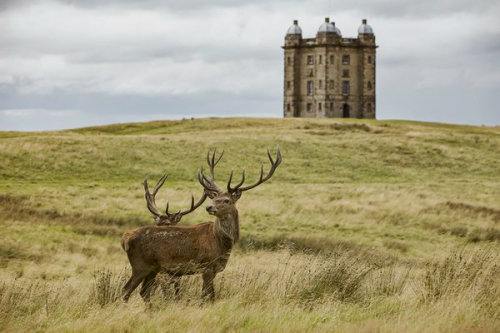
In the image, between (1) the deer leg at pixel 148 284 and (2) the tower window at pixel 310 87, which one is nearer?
(1) the deer leg at pixel 148 284

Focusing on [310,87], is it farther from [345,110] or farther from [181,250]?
[181,250]

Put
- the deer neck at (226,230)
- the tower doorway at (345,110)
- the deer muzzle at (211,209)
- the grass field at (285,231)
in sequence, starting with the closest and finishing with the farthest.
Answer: the grass field at (285,231)
the deer muzzle at (211,209)
the deer neck at (226,230)
the tower doorway at (345,110)

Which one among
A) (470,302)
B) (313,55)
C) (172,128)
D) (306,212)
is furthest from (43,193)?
(313,55)

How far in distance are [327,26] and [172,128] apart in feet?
149

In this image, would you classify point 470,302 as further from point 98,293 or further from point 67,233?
point 67,233

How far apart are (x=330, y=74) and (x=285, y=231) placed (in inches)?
3561

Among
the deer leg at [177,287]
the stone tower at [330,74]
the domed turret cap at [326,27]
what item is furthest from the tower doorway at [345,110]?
the deer leg at [177,287]

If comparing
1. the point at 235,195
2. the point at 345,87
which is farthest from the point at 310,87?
the point at 235,195

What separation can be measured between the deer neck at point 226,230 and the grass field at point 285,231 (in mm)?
732

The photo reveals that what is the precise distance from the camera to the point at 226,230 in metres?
10.0

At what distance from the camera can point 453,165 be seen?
5453 centimetres

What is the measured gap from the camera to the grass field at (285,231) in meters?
8.76

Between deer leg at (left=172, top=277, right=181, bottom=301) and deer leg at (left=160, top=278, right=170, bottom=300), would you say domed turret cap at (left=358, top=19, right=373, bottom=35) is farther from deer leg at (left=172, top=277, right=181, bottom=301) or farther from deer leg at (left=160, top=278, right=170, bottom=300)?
deer leg at (left=160, top=278, right=170, bottom=300)

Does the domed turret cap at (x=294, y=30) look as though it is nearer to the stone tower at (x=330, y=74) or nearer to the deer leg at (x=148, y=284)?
the stone tower at (x=330, y=74)
